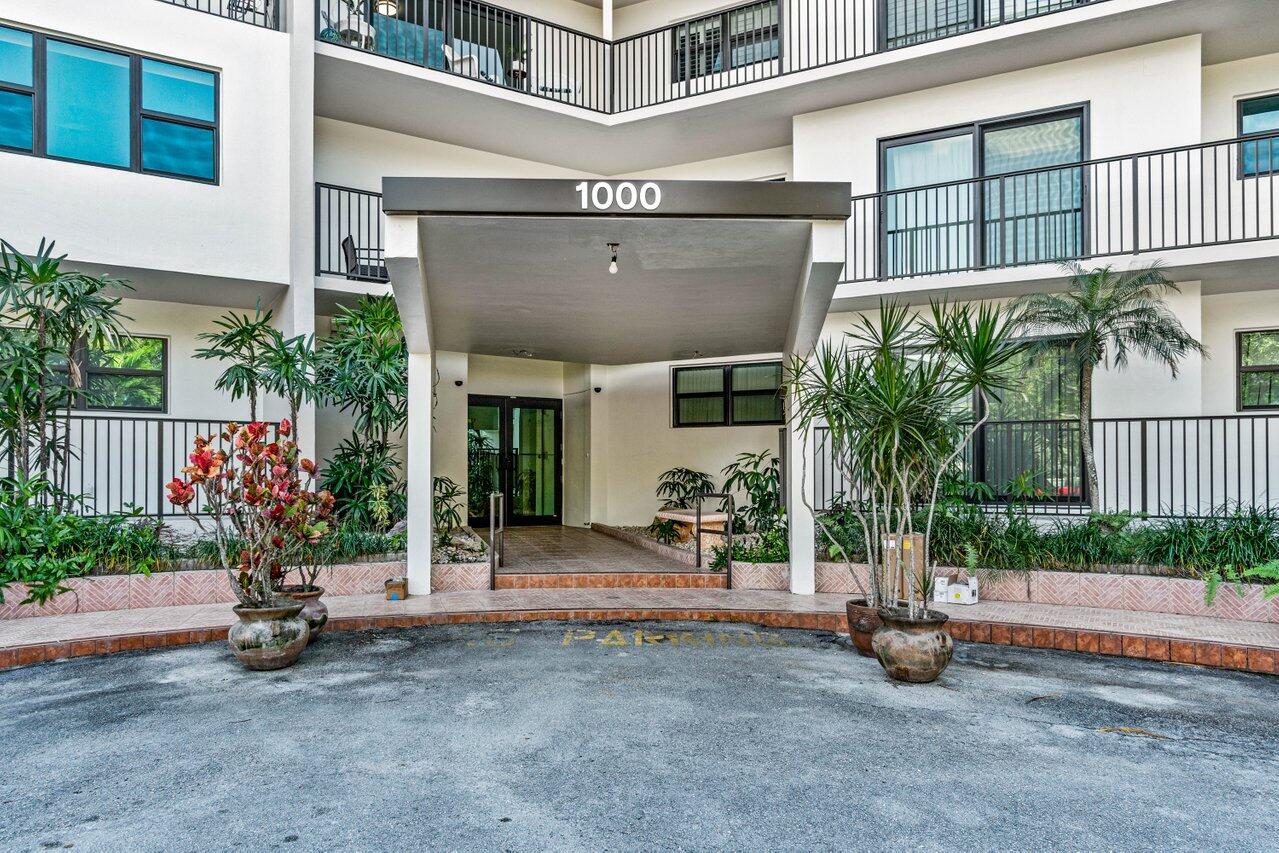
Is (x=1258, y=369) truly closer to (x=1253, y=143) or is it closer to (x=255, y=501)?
(x=1253, y=143)

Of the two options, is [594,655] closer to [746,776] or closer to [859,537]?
[746,776]

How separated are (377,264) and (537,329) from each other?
350cm

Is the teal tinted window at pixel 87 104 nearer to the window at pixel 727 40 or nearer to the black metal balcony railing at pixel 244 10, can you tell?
the black metal balcony railing at pixel 244 10

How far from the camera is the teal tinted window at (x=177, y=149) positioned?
8945mm

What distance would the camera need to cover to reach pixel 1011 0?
1007 centimetres

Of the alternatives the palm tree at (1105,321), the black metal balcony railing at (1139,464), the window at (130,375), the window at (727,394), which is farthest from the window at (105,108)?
the palm tree at (1105,321)

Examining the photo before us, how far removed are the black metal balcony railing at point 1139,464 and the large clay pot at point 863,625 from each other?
2.97 metres

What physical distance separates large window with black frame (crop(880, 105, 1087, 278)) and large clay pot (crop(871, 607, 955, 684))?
21.2 feet

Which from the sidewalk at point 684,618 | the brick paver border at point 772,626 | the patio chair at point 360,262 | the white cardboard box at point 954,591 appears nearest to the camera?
the brick paver border at point 772,626

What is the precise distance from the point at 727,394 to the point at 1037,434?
4.90 m

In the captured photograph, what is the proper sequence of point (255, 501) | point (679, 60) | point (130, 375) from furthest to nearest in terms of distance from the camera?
point (679, 60) < point (130, 375) < point (255, 501)

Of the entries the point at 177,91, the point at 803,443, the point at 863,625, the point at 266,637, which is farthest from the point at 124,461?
the point at 863,625

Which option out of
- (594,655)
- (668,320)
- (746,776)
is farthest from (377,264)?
(746,776)

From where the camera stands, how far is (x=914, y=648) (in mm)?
4926
